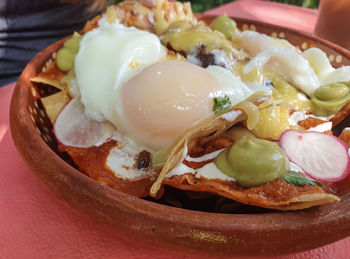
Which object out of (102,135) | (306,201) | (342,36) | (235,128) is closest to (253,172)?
(306,201)

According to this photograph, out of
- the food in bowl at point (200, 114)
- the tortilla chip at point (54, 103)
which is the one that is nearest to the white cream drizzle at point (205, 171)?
the food in bowl at point (200, 114)

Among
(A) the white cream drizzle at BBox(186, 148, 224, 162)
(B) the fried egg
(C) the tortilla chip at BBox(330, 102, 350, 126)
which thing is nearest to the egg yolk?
(B) the fried egg

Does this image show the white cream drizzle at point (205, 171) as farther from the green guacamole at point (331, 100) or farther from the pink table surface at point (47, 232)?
the green guacamole at point (331, 100)

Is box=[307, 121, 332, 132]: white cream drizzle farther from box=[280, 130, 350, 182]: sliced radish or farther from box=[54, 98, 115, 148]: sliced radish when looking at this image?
box=[54, 98, 115, 148]: sliced radish

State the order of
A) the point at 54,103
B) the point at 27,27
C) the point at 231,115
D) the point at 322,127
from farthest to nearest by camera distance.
Result: the point at 27,27 < the point at 54,103 < the point at 322,127 < the point at 231,115

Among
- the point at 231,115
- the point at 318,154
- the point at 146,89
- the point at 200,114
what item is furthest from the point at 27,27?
the point at 318,154

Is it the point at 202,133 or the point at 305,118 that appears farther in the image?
the point at 305,118

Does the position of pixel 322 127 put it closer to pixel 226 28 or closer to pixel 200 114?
pixel 200 114

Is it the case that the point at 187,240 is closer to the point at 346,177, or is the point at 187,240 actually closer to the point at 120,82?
the point at 346,177
